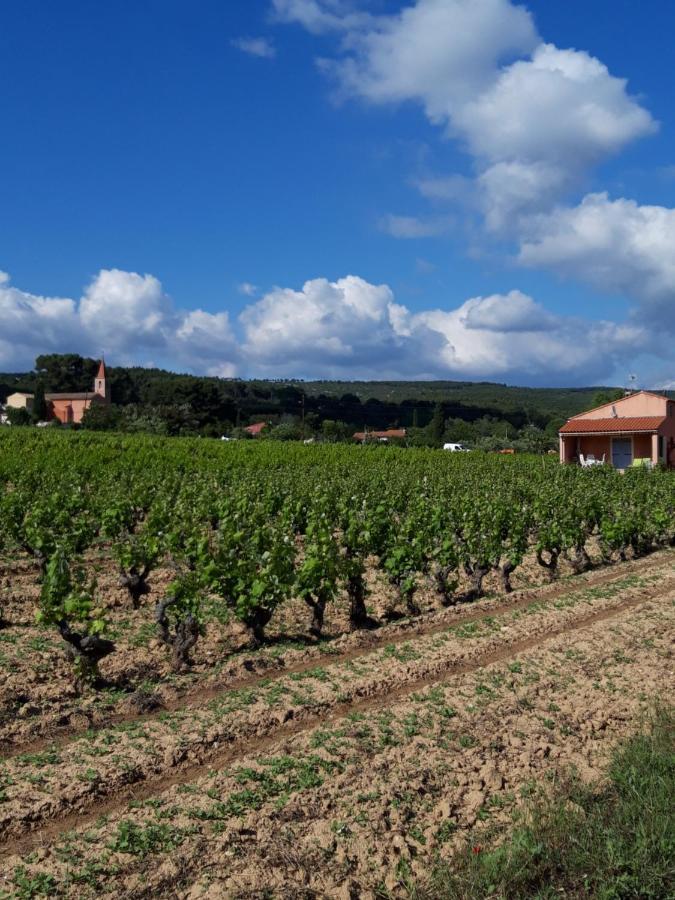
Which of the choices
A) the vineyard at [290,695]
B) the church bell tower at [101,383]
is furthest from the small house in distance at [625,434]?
the church bell tower at [101,383]

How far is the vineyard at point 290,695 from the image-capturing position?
4.71m

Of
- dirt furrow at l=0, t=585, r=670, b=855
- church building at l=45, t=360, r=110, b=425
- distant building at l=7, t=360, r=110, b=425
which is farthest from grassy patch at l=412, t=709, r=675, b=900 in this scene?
church building at l=45, t=360, r=110, b=425

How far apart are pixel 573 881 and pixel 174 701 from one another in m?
4.07

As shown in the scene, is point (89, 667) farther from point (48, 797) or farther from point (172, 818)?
point (172, 818)

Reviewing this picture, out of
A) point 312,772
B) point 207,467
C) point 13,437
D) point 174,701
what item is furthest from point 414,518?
point 13,437

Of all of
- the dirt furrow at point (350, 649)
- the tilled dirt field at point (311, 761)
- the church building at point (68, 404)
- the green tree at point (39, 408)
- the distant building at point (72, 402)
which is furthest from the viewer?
the church building at point (68, 404)

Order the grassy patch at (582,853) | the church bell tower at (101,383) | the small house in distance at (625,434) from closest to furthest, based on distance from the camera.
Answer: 1. the grassy patch at (582,853)
2. the small house in distance at (625,434)
3. the church bell tower at (101,383)

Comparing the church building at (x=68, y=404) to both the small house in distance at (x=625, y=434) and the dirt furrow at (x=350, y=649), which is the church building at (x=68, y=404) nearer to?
the small house in distance at (x=625, y=434)

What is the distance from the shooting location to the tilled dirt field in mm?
4508

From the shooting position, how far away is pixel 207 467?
28.6 metres

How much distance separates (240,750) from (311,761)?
0.68 meters

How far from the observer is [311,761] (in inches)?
226

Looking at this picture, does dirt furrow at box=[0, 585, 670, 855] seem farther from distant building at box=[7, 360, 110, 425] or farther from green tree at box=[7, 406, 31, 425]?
distant building at box=[7, 360, 110, 425]

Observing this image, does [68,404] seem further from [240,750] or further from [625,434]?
[240,750]
